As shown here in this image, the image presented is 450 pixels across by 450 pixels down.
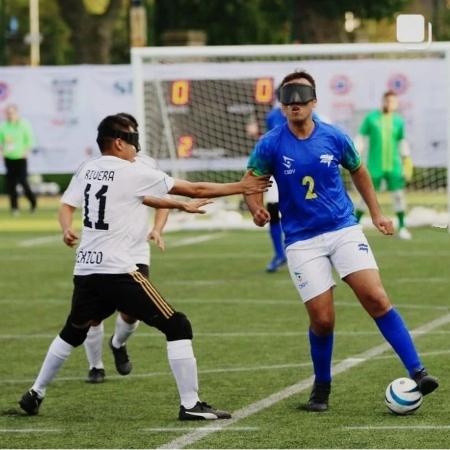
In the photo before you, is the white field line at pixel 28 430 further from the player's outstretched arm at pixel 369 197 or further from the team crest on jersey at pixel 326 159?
the player's outstretched arm at pixel 369 197

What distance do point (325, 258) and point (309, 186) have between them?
0.47 m

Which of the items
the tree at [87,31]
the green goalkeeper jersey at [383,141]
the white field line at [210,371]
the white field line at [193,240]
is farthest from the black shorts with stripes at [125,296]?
the tree at [87,31]

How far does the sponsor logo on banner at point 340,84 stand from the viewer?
31.3 metres

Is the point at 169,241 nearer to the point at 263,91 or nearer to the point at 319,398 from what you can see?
the point at 263,91

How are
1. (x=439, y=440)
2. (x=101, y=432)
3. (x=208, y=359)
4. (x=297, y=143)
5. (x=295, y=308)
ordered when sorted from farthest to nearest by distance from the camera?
(x=295, y=308), (x=208, y=359), (x=297, y=143), (x=101, y=432), (x=439, y=440)

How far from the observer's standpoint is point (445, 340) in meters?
14.0

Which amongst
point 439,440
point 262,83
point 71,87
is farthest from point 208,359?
point 71,87

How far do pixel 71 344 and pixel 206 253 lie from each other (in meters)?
12.8

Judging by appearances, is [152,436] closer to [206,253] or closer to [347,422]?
[347,422]

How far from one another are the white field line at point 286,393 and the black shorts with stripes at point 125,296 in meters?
0.77

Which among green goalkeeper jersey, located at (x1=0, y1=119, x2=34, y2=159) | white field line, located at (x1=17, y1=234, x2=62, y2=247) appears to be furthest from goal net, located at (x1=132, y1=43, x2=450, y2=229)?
green goalkeeper jersey, located at (x1=0, y1=119, x2=34, y2=159)

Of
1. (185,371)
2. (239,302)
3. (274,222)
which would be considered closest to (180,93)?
(274,222)

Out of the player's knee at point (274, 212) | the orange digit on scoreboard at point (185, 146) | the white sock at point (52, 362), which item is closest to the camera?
Answer: the white sock at point (52, 362)

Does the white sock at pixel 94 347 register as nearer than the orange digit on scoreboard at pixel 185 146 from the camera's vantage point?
Yes
